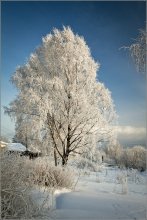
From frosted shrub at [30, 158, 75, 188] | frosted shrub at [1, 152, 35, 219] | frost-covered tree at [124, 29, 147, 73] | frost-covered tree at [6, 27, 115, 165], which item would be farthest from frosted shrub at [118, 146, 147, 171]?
frosted shrub at [1, 152, 35, 219]

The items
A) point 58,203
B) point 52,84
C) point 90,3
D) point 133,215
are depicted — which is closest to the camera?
point 133,215

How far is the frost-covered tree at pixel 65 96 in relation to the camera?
12641mm

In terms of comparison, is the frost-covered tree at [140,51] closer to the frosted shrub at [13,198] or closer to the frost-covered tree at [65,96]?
the frosted shrub at [13,198]

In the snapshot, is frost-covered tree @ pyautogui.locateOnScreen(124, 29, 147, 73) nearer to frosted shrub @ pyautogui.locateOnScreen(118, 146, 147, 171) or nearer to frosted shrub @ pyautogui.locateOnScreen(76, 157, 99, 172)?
frosted shrub @ pyautogui.locateOnScreen(76, 157, 99, 172)

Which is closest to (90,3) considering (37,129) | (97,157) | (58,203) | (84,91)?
(58,203)

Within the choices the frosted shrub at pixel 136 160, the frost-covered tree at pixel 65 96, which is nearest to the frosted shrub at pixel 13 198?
the frost-covered tree at pixel 65 96

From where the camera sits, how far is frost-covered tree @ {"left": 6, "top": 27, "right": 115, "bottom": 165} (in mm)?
12641

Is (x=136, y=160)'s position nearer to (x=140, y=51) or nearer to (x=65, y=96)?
(x=65, y=96)

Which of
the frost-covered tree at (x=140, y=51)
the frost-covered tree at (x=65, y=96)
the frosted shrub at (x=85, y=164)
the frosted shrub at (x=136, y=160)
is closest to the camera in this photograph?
the frost-covered tree at (x=140, y=51)

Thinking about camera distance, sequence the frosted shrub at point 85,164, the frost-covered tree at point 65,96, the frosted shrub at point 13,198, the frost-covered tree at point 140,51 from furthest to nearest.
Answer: the frosted shrub at point 85,164 < the frost-covered tree at point 65,96 < the frost-covered tree at point 140,51 < the frosted shrub at point 13,198

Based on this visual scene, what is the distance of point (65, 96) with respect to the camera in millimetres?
12734

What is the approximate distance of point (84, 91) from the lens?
12.6 m

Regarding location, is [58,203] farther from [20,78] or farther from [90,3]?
[20,78]

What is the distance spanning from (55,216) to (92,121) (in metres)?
8.37
